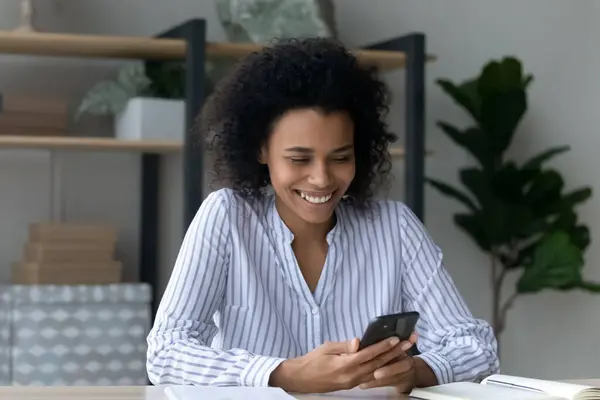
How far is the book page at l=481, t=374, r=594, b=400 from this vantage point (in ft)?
4.76

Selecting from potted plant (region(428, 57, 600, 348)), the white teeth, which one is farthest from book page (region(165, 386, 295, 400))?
potted plant (region(428, 57, 600, 348))

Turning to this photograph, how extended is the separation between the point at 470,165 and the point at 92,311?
160 cm

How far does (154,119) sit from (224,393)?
71.1 inches

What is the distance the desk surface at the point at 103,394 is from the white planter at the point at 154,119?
1.65 m

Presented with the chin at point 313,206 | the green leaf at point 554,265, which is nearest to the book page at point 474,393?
the chin at point 313,206

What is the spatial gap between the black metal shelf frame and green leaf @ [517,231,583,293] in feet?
1.68

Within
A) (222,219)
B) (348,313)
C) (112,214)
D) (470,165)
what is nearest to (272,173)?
(222,219)

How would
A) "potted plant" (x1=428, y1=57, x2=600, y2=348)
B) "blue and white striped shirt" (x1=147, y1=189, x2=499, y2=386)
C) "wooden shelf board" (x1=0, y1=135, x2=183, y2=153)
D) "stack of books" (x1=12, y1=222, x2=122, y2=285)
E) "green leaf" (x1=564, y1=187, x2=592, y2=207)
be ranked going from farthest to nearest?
"green leaf" (x1=564, y1=187, x2=592, y2=207)
"potted plant" (x1=428, y1=57, x2=600, y2=348)
"stack of books" (x1=12, y1=222, x2=122, y2=285)
"wooden shelf board" (x1=0, y1=135, x2=183, y2=153)
"blue and white striped shirt" (x1=147, y1=189, x2=499, y2=386)

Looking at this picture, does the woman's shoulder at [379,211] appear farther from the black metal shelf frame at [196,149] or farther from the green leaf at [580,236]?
the green leaf at [580,236]

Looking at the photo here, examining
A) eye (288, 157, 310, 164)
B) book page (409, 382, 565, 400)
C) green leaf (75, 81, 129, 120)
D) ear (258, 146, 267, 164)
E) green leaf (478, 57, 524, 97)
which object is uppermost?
green leaf (478, 57, 524, 97)

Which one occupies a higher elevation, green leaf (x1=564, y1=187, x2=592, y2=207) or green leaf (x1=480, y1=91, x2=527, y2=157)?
green leaf (x1=480, y1=91, x2=527, y2=157)

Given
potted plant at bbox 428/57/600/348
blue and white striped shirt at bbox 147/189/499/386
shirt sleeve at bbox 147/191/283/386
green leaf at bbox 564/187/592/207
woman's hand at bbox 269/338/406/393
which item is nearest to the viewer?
woman's hand at bbox 269/338/406/393

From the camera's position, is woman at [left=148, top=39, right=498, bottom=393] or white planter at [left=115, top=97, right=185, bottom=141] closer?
woman at [left=148, top=39, right=498, bottom=393]

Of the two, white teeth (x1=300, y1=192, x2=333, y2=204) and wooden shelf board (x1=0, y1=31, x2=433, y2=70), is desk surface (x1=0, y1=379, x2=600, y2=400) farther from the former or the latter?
wooden shelf board (x1=0, y1=31, x2=433, y2=70)
